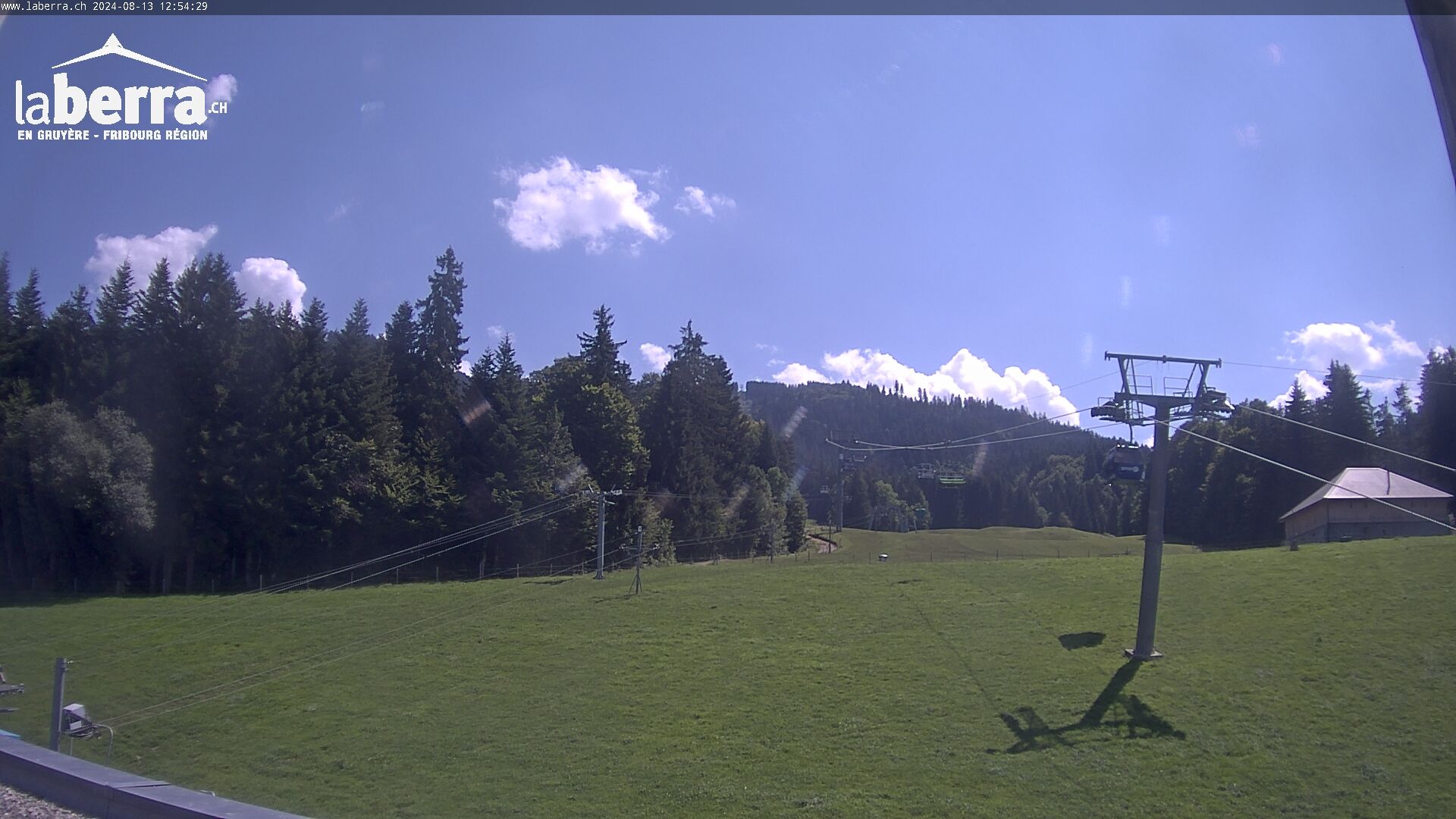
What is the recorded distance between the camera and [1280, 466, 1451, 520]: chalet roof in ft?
146

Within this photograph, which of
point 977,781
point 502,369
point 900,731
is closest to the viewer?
point 977,781

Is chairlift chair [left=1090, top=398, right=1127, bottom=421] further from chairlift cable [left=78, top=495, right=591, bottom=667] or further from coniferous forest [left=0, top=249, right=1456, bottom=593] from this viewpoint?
chairlift cable [left=78, top=495, right=591, bottom=667]

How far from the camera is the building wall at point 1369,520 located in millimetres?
44844

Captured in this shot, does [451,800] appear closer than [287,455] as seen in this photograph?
Yes

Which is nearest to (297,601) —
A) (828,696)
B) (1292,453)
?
(828,696)

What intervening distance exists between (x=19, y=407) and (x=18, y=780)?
170 ft

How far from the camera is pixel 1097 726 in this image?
20.4 m

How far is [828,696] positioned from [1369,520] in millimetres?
39326

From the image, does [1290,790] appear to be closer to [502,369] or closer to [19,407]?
[502,369]

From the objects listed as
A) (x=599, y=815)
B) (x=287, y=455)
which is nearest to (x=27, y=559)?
(x=287, y=455)

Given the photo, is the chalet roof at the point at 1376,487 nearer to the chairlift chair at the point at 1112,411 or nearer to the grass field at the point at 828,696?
the grass field at the point at 828,696

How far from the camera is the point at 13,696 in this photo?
80.1 ft

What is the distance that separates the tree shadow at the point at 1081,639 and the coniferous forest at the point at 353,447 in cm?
1611

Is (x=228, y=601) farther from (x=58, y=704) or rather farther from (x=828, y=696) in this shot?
(x=58, y=704)
